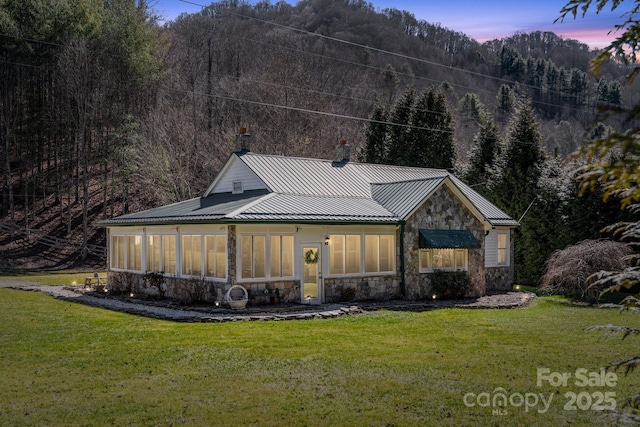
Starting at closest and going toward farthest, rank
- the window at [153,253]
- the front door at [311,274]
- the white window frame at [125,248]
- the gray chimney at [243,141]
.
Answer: the front door at [311,274], the window at [153,253], the white window frame at [125,248], the gray chimney at [243,141]

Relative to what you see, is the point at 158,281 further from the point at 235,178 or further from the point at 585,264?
the point at 585,264

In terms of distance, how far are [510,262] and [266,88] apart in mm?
20740

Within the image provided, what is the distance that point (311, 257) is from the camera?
17.5 m

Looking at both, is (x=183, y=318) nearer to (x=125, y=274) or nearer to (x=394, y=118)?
(x=125, y=274)

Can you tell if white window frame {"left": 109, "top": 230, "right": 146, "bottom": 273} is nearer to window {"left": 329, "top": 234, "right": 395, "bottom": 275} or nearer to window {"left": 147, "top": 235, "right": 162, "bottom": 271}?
window {"left": 147, "top": 235, "right": 162, "bottom": 271}

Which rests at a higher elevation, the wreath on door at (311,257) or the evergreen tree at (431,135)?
the evergreen tree at (431,135)

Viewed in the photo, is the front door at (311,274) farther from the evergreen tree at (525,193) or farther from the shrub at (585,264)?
the evergreen tree at (525,193)

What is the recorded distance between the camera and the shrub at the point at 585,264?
722 inches

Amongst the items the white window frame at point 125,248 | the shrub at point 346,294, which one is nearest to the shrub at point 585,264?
the shrub at point 346,294

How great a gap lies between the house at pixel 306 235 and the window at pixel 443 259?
0.03 meters

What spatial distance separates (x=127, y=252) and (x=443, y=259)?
35.8ft

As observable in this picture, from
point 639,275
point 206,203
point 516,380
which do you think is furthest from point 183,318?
point 639,275

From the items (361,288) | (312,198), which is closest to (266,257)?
(361,288)

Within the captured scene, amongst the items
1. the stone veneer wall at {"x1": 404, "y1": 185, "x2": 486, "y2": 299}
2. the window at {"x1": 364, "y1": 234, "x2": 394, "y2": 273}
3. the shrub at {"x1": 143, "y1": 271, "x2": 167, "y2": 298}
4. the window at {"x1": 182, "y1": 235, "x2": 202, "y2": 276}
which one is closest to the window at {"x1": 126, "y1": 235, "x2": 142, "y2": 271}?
the shrub at {"x1": 143, "y1": 271, "x2": 167, "y2": 298}
